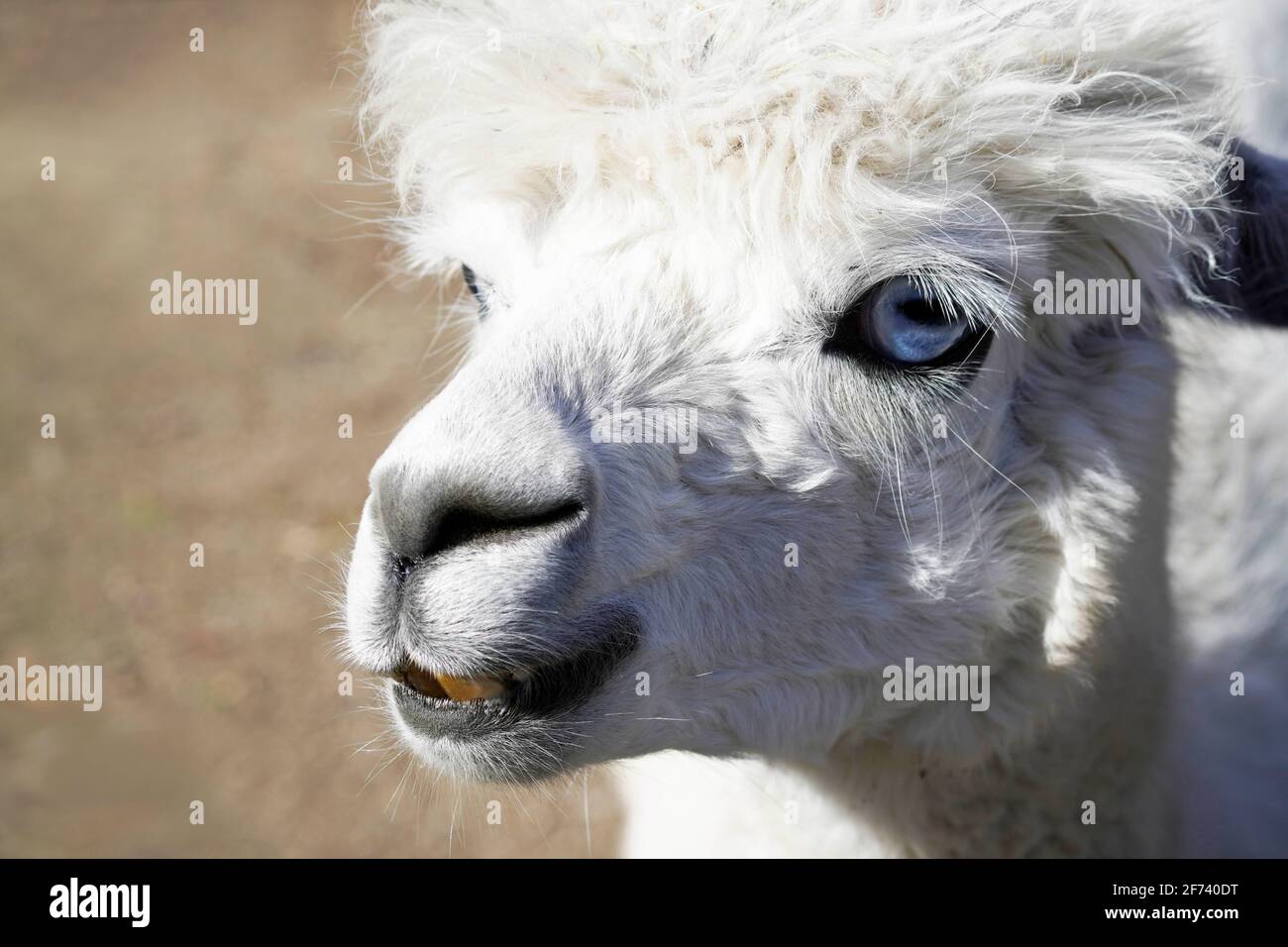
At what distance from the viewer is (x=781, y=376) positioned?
1.91m

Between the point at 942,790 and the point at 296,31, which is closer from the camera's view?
the point at 942,790

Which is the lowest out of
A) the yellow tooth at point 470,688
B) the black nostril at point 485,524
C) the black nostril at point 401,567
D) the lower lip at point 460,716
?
the lower lip at point 460,716

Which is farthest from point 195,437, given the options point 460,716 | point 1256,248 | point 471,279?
point 1256,248

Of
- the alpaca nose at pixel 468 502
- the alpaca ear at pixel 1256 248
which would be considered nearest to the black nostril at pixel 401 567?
the alpaca nose at pixel 468 502

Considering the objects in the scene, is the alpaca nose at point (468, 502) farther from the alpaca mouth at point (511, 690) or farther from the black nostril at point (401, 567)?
the alpaca mouth at point (511, 690)

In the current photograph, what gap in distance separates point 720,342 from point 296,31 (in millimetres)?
8048

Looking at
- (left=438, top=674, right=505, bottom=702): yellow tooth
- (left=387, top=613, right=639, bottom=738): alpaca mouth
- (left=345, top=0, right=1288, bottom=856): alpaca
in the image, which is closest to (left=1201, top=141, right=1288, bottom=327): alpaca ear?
(left=345, top=0, right=1288, bottom=856): alpaca

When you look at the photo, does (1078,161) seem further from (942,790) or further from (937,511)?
(942,790)

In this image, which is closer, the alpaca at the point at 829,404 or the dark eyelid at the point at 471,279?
the alpaca at the point at 829,404

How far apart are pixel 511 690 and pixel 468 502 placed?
1.08 ft

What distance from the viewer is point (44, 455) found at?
→ 19.9 feet

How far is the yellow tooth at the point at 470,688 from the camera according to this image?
5.76ft

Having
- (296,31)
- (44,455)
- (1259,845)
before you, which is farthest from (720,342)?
(296,31)

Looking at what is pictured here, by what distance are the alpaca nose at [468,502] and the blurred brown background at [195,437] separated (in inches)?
22.7
